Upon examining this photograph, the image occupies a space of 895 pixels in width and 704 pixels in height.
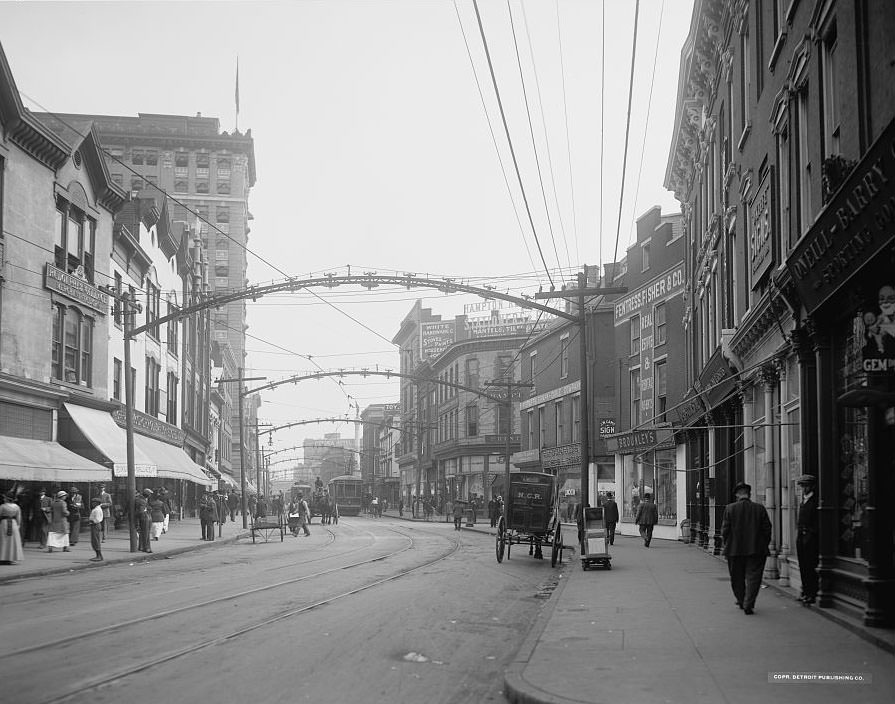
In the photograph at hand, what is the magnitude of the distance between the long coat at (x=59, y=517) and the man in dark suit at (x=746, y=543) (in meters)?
20.2

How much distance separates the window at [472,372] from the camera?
75.9 meters

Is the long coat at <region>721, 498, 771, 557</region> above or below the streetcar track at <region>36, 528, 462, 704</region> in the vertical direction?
above

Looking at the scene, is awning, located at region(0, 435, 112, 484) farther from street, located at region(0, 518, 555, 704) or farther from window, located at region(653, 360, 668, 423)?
window, located at region(653, 360, 668, 423)

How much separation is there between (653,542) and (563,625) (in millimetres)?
22809

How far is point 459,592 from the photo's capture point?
1817 centimetres

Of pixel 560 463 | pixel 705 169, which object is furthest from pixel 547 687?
pixel 560 463

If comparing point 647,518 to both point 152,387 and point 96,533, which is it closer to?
point 96,533

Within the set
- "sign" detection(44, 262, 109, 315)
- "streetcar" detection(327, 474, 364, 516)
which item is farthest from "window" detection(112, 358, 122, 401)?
"streetcar" detection(327, 474, 364, 516)

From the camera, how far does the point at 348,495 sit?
270 feet

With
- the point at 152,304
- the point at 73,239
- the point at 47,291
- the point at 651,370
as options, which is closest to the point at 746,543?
the point at 47,291

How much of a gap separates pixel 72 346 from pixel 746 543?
85.4 feet

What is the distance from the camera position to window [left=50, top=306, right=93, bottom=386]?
32.5 metres

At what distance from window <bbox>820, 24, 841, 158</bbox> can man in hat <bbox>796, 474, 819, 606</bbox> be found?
15.2ft

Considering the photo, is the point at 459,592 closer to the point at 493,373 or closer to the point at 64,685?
the point at 64,685
